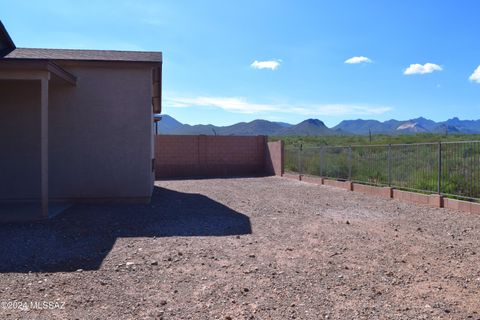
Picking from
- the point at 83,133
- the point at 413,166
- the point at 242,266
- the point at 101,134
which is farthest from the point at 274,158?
the point at 242,266

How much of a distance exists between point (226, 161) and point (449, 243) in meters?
17.9

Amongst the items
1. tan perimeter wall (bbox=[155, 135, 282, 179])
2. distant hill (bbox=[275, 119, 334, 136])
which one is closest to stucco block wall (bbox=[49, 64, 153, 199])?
tan perimeter wall (bbox=[155, 135, 282, 179])

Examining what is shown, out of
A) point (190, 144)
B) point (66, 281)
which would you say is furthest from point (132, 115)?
point (190, 144)

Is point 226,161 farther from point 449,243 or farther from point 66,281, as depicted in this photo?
point 66,281

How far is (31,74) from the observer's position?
8891 millimetres

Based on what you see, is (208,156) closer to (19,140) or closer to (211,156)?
(211,156)

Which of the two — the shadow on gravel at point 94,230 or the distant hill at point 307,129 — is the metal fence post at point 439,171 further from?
the distant hill at point 307,129

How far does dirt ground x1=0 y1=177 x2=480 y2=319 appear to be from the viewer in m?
4.29

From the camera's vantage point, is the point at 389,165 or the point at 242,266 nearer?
the point at 242,266

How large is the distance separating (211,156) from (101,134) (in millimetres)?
13136

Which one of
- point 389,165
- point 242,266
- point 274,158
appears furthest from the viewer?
point 274,158

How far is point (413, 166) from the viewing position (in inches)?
490

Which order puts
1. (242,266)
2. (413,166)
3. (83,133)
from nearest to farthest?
(242,266) → (83,133) → (413,166)

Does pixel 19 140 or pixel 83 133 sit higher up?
pixel 83 133
